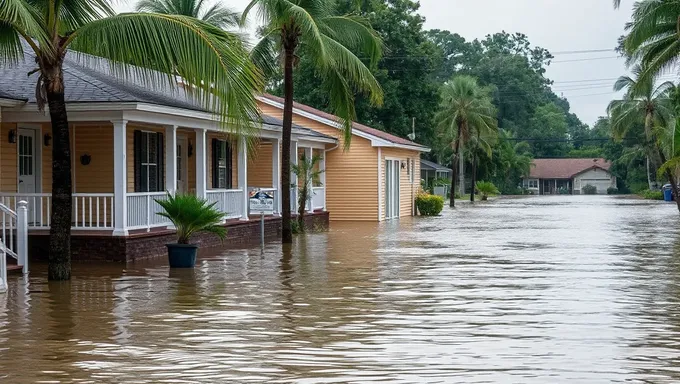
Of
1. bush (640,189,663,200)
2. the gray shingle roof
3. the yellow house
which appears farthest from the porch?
bush (640,189,663,200)

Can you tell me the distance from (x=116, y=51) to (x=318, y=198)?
2117cm

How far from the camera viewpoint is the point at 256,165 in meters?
35.7

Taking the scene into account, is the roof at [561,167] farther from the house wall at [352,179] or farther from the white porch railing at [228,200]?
the white porch railing at [228,200]

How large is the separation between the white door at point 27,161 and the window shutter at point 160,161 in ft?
12.7

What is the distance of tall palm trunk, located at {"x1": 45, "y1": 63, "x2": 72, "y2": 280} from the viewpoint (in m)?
15.7

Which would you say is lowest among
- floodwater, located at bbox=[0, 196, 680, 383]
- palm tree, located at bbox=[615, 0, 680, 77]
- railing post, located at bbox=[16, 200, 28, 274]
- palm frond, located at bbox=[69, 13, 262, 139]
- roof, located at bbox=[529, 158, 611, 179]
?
floodwater, located at bbox=[0, 196, 680, 383]

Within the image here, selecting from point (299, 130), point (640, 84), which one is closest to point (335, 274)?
point (299, 130)

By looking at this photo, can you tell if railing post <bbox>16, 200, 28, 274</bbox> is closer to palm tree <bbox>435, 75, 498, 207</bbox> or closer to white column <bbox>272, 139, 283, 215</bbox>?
white column <bbox>272, 139, 283, 215</bbox>

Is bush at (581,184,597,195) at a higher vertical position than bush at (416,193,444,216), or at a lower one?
higher

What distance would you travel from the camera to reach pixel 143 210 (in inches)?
834

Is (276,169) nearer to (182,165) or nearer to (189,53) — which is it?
(182,165)

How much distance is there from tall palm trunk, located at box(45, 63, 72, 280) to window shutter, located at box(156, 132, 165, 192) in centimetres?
942

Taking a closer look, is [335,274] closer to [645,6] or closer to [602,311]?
[602,311]

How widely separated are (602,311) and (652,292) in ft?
8.29
